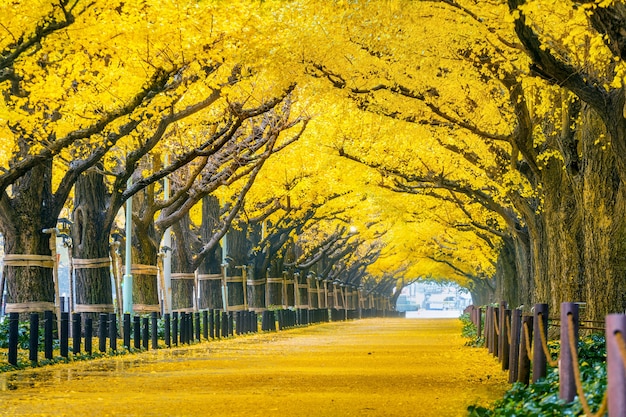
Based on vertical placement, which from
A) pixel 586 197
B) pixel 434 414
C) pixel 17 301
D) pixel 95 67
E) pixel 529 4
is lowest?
pixel 434 414

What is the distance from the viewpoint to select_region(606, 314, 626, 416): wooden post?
6.59m

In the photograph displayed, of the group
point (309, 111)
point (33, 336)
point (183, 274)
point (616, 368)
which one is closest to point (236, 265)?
point (183, 274)

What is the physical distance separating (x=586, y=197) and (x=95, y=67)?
10279mm

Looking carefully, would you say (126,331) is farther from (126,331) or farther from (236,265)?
(236,265)

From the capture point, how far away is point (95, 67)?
73.5 ft

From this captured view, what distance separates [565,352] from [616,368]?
12.7 ft

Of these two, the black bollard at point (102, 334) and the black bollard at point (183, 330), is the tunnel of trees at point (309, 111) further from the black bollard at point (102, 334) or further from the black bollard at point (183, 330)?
the black bollard at point (183, 330)

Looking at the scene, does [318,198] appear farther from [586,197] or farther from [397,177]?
[586,197]

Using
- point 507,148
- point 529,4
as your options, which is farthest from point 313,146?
point 529,4

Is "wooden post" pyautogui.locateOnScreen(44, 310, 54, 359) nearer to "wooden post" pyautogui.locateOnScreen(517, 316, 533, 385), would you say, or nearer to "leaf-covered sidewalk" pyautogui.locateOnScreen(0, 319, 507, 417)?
"leaf-covered sidewalk" pyautogui.locateOnScreen(0, 319, 507, 417)

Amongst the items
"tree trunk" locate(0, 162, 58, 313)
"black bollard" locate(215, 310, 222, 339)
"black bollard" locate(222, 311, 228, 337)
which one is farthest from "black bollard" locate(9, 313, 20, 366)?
"black bollard" locate(222, 311, 228, 337)

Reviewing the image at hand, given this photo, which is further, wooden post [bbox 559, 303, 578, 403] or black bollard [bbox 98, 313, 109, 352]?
black bollard [bbox 98, 313, 109, 352]

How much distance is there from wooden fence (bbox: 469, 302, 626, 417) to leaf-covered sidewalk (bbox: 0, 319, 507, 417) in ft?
1.81

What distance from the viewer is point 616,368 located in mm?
6723
